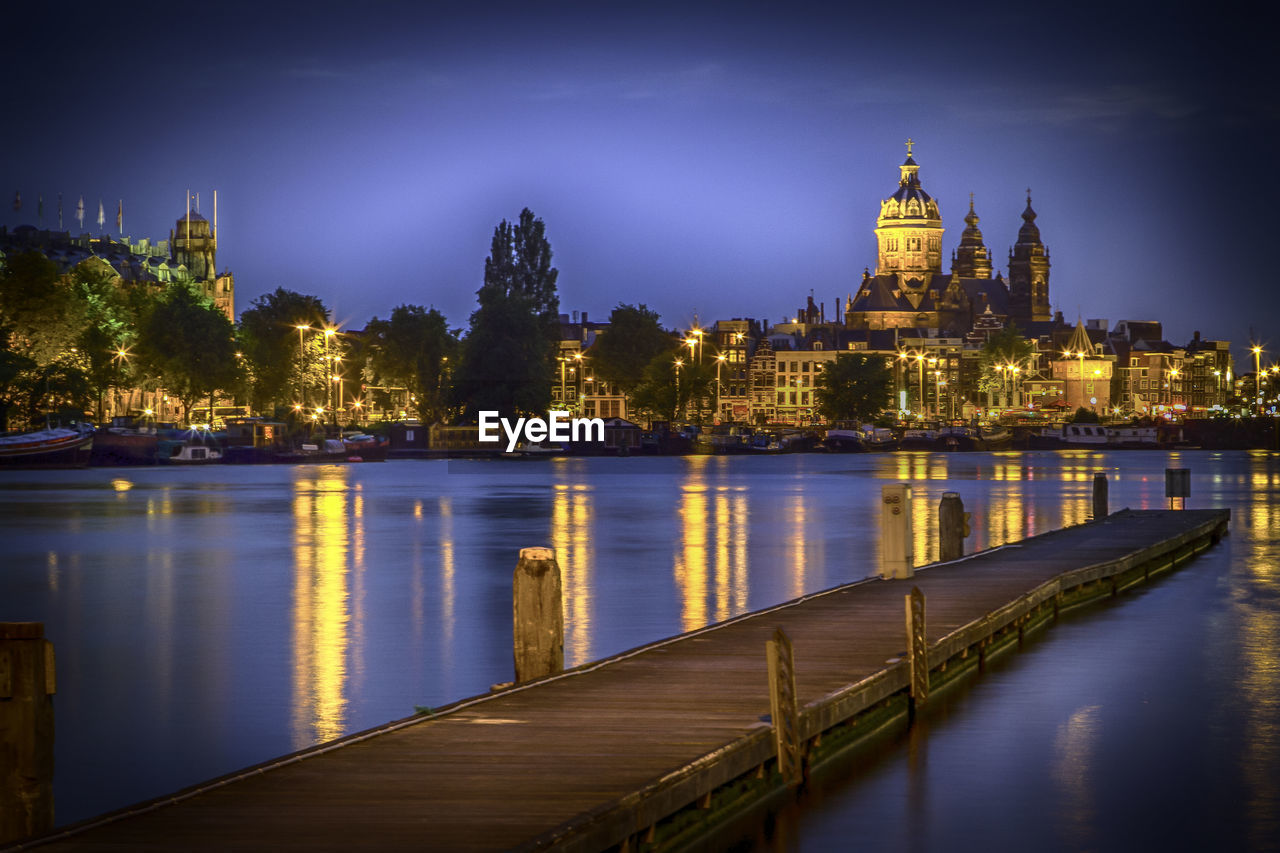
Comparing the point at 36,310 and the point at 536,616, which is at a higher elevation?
the point at 36,310

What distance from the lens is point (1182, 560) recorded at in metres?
45.3

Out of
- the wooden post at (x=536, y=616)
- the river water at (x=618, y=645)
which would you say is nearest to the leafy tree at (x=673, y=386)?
the river water at (x=618, y=645)

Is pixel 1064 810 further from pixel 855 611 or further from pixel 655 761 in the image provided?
pixel 855 611

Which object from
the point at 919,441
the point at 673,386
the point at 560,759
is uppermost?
the point at 673,386

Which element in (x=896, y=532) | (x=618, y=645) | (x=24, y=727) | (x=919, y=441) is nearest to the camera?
(x=24, y=727)

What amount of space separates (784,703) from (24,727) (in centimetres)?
705

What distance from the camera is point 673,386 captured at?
18725cm

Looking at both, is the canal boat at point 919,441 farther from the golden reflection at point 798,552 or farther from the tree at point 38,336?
the golden reflection at point 798,552

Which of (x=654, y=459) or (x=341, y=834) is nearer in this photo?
(x=341, y=834)

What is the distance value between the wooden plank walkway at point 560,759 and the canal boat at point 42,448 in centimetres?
10834

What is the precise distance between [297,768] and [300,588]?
25.4 m

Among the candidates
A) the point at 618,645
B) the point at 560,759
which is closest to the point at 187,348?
the point at 618,645

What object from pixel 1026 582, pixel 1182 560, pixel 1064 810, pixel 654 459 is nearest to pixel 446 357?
pixel 654 459

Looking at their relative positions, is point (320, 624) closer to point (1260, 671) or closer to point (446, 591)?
point (446, 591)
